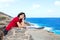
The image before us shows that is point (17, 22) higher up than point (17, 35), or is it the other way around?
point (17, 22)

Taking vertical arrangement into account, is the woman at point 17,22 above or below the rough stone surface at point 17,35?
above

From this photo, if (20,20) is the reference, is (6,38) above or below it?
below

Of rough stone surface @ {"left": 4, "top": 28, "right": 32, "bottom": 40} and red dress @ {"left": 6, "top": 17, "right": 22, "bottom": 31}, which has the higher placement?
red dress @ {"left": 6, "top": 17, "right": 22, "bottom": 31}

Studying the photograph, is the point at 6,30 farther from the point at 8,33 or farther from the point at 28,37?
the point at 28,37

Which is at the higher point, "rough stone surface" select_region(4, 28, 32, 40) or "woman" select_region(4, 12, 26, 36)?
"woman" select_region(4, 12, 26, 36)

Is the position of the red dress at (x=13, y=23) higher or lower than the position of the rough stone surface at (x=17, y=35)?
higher

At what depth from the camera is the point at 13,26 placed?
8656 millimetres

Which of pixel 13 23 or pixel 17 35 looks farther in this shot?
pixel 13 23

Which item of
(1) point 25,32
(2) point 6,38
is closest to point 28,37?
(1) point 25,32

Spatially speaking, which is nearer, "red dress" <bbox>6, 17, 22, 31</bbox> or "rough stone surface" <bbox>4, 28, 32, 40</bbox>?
"rough stone surface" <bbox>4, 28, 32, 40</bbox>

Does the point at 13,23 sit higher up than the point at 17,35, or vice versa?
the point at 13,23

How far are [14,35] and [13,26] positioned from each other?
44 cm

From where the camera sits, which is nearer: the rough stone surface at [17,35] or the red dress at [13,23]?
the rough stone surface at [17,35]

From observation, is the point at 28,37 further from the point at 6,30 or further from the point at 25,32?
the point at 6,30
